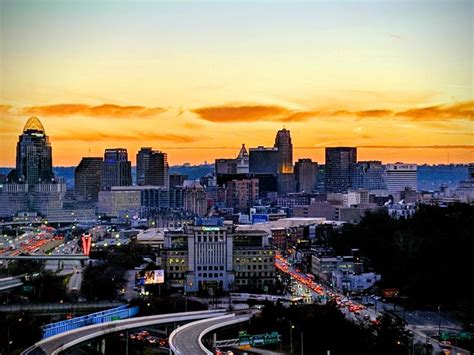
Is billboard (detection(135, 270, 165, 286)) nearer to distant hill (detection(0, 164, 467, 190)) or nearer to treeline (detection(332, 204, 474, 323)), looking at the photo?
treeline (detection(332, 204, 474, 323))

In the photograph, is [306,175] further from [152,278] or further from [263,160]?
[152,278]

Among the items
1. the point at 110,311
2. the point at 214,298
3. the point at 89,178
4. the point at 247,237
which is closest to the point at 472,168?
the point at 89,178

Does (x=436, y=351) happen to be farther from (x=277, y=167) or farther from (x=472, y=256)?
(x=277, y=167)

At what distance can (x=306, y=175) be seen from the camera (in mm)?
44844

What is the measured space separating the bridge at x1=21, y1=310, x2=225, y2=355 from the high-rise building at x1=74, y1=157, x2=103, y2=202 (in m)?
31.4

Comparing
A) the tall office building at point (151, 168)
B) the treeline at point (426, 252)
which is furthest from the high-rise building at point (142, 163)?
the treeline at point (426, 252)

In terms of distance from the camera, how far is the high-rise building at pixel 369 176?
4287 cm

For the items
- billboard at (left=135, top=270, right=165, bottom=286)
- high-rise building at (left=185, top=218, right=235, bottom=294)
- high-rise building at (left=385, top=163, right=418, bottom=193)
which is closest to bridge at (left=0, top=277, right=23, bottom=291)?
billboard at (left=135, top=270, right=165, bottom=286)

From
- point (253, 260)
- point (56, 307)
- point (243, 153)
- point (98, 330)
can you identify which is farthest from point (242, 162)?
point (98, 330)

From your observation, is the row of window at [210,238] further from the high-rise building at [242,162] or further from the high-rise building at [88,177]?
the high-rise building at [242,162]

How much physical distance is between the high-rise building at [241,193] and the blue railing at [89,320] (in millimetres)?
25503

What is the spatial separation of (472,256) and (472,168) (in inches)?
910

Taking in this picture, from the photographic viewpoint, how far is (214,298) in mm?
13883

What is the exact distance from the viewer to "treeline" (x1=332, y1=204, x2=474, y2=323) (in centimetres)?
1284
